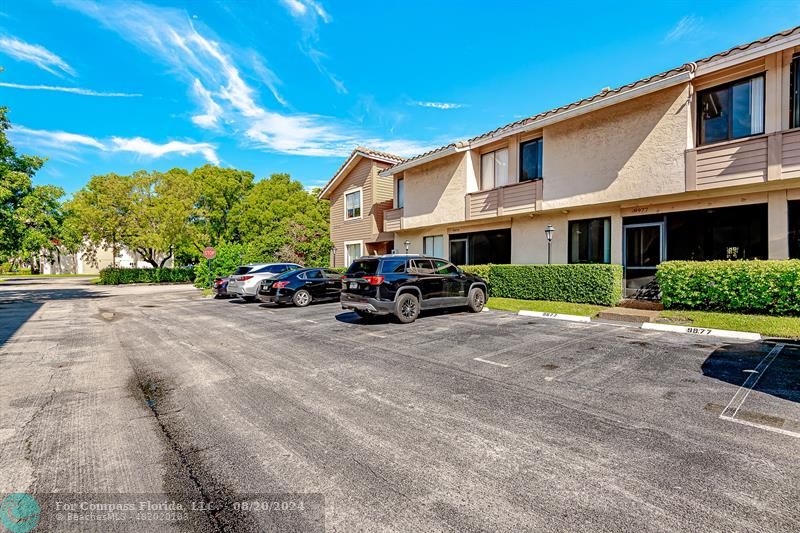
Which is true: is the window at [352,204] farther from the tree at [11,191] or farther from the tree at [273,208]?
the tree at [11,191]

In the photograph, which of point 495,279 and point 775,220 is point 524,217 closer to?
point 495,279

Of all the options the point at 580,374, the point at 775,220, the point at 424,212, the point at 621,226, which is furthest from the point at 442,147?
the point at 580,374

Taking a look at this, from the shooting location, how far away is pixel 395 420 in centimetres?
411

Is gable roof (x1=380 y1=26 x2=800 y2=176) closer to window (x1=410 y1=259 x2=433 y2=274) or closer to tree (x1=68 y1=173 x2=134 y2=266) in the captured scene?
window (x1=410 y1=259 x2=433 y2=274)

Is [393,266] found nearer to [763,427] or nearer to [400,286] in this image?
[400,286]

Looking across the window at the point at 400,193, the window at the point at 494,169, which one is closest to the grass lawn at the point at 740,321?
the window at the point at 494,169

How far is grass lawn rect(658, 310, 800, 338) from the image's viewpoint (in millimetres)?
7711

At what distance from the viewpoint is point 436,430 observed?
385 cm

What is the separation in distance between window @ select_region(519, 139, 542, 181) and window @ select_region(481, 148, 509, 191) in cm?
71

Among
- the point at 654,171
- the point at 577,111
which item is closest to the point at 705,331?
the point at 654,171

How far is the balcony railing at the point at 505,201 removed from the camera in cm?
1444

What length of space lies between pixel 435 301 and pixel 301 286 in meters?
6.12

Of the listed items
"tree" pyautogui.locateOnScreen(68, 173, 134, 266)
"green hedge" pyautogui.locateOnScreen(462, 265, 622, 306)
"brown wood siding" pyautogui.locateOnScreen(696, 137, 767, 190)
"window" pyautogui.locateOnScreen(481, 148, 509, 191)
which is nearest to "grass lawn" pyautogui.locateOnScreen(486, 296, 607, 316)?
"green hedge" pyautogui.locateOnScreen(462, 265, 622, 306)

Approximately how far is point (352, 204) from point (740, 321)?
1984 centimetres
